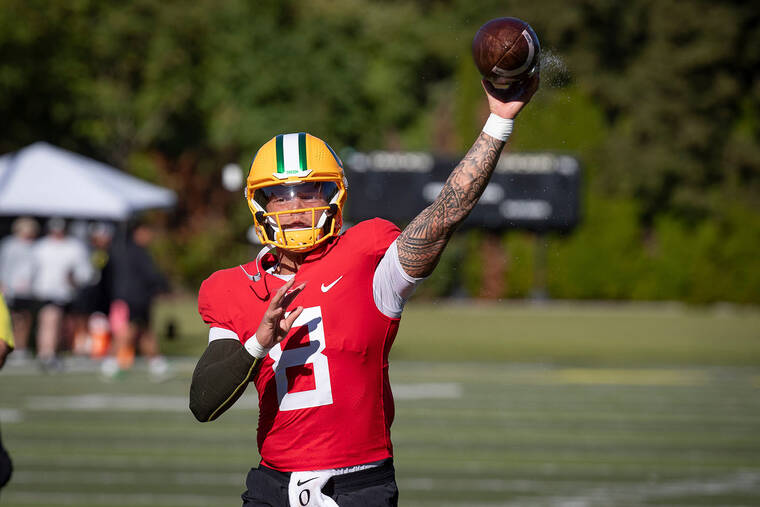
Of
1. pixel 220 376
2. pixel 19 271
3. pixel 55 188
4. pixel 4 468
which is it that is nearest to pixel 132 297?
pixel 19 271

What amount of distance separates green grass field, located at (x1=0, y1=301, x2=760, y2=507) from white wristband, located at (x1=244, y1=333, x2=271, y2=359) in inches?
174

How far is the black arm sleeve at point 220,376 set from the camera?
128 inches

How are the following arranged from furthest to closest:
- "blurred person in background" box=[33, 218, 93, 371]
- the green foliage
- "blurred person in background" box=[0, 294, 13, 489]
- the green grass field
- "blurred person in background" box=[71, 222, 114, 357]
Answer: the green foliage → "blurred person in background" box=[71, 222, 114, 357] → "blurred person in background" box=[33, 218, 93, 371] → the green grass field → "blurred person in background" box=[0, 294, 13, 489]

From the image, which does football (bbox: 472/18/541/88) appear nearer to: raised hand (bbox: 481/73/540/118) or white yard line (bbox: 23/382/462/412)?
raised hand (bbox: 481/73/540/118)

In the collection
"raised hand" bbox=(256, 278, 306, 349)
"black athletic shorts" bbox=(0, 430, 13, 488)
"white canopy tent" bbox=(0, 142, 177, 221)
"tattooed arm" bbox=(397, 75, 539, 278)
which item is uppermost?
"white canopy tent" bbox=(0, 142, 177, 221)

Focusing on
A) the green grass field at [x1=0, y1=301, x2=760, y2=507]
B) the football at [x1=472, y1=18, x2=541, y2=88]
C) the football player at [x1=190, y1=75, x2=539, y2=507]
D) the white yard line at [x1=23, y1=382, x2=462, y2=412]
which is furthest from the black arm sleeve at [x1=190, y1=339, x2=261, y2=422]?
the white yard line at [x1=23, y1=382, x2=462, y2=412]

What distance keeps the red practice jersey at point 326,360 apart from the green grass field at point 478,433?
4231 millimetres

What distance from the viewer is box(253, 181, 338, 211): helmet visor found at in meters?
3.46

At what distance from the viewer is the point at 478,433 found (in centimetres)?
1023

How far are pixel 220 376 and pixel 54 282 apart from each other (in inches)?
451

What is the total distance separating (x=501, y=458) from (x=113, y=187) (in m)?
10.1

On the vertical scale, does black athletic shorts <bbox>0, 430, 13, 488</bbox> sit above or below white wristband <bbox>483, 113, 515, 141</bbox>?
below

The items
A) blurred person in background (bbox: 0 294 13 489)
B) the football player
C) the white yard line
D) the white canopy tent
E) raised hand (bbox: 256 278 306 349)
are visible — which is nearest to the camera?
raised hand (bbox: 256 278 306 349)

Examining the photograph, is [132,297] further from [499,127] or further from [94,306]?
[499,127]
